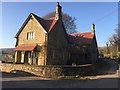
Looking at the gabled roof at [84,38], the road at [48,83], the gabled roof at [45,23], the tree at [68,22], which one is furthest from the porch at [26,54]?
the tree at [68,22]

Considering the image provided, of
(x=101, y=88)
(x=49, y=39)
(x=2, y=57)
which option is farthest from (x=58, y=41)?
(x=101, y=88)

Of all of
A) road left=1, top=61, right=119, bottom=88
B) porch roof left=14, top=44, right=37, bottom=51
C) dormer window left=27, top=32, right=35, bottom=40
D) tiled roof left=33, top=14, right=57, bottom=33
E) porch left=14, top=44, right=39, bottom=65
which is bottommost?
road left=1, top=61, right=119, bottom=88

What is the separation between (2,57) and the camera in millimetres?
42594

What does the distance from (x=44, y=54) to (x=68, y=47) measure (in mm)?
7827

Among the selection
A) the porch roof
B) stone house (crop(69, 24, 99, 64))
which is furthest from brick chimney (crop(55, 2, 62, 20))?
the porch roof

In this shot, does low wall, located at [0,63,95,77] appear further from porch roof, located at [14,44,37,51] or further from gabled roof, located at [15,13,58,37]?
gabled roof, located at [15,13,58,37]

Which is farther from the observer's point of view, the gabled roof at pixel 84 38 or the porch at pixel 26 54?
the gabled roof at pixel 84 38

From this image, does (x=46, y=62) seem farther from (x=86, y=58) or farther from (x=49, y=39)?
(x=86, y=58)

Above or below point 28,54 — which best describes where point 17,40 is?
above

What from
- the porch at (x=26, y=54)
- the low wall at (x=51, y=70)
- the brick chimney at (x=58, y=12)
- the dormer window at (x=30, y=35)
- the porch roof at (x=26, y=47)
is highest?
the brick chimney at (x=58, y=12)

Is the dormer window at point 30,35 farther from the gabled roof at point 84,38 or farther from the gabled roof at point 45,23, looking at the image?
the gabled roof at point 84,38

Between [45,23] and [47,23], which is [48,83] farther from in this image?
[47,23]

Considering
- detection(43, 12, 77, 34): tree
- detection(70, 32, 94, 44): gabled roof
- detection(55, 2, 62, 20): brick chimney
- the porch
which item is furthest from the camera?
detection(43, 12, 77, 34): tree

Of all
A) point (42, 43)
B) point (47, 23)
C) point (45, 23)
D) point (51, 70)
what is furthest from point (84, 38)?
point (51, 70)
